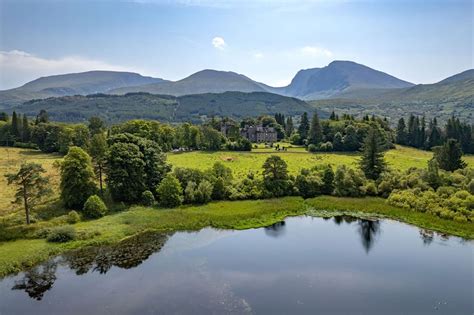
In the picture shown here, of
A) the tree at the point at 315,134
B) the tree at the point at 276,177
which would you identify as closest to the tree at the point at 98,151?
the tree at the point at 276,177

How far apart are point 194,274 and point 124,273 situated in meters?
6.49

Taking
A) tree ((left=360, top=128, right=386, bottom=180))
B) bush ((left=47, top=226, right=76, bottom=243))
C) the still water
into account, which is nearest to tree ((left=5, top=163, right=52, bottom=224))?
bush ((left=47, top=226, right=76, bottom=243))

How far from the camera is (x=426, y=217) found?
1917 inches

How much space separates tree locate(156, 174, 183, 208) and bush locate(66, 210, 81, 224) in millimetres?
11553

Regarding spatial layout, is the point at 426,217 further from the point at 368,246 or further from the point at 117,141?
the point at 117,141

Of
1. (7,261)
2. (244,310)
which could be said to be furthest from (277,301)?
(7,261)

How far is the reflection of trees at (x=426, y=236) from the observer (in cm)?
4210

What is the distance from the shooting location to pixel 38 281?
32438 mm

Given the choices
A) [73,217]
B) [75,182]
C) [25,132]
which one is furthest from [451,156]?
[25,132]

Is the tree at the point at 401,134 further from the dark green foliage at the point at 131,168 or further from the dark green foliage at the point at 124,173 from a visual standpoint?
the dark green foliage at the point at 124,173

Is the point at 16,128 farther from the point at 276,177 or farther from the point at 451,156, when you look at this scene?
the point at 451,156

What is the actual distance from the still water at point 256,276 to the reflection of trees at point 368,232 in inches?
8.5

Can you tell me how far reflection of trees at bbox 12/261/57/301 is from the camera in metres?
30.8

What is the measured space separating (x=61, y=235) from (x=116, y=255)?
23.6ft
